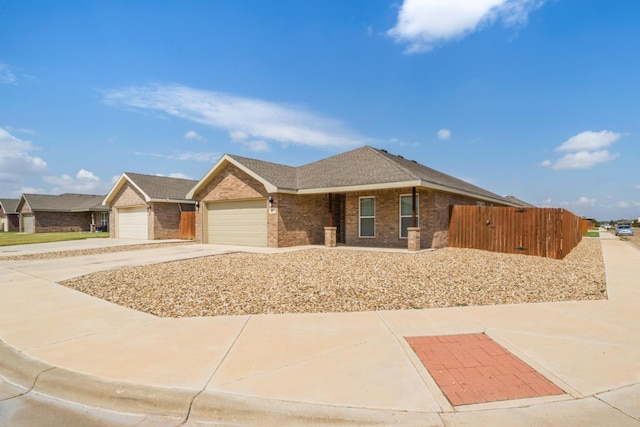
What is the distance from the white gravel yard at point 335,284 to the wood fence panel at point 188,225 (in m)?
12.4

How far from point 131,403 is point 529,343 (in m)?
4.83

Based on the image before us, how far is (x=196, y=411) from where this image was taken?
10.7ft

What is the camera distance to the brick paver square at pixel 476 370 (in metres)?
3.40

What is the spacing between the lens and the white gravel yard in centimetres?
671

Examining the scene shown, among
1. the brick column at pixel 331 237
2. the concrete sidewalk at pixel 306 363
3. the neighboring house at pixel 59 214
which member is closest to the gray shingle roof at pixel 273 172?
the brick column at pixel 331 237

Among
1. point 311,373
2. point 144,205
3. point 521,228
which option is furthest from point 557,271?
point 144,205

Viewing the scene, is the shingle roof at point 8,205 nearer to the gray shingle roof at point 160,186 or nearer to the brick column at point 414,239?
the gray shingle roof at point 160,186

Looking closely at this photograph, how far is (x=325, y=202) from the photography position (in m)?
18.8

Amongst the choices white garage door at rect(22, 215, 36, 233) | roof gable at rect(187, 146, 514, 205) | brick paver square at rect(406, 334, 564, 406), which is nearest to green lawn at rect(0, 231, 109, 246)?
white garage door at rect(22, 215, 36, 233)

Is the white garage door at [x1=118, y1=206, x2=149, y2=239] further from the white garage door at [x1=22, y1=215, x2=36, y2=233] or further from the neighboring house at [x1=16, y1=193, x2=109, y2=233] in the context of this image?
the white garage door at [x1=22, y1=215, x2=36, y2=233]

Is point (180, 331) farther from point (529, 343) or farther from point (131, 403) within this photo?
point (529, 343)

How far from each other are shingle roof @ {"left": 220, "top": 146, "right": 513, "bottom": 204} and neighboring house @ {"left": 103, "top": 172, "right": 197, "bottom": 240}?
880cm

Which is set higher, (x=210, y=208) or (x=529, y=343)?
(x=210, y=208)

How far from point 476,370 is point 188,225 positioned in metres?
23.4
